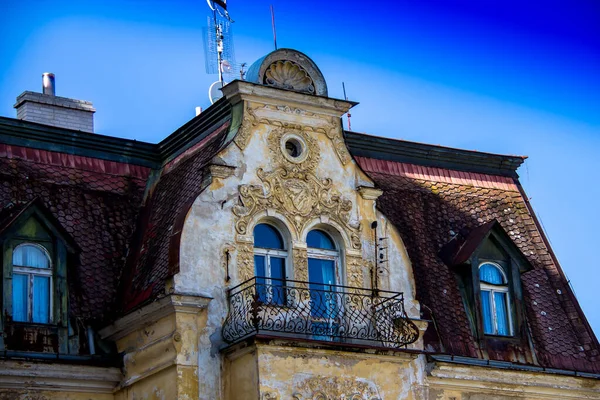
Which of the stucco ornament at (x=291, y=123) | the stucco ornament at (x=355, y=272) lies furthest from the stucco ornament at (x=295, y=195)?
the stucco ornament at (x=355, y=272)

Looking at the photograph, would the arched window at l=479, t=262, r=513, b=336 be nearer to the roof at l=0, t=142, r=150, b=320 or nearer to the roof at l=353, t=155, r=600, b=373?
the roof at l=353, t=155, r=600, b=373

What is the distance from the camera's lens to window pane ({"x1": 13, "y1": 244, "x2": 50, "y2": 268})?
2556 cm

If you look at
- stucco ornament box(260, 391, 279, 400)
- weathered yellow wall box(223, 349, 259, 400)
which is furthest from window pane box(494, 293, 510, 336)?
weathered yellow wall box(223, 349, 259, 400)

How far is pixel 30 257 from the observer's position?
2572 centimetres

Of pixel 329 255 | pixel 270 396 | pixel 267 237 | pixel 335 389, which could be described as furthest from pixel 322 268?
pixel 270 396

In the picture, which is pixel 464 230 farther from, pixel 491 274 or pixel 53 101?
pixel 53 101

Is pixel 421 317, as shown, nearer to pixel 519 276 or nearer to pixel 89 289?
pixel 519 276

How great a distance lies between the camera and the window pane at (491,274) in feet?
95.7

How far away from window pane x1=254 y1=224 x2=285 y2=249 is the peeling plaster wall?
341 millimetres

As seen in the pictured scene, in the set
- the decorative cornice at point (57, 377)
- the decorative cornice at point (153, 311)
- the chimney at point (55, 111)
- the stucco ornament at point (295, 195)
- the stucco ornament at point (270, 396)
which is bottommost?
the stucco ornament at point (270, 396)

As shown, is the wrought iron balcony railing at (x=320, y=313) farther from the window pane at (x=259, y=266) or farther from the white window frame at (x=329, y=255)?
the white window frame at (x=329, y=255)

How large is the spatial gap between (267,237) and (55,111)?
6.08 m

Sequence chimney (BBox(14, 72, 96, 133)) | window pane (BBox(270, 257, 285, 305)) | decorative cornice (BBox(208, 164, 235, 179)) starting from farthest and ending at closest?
chimney (BBox(14, 72, 96, 133)) → decorative cornice (BBox(208, 164, 235, 179)) → window pane (BBox(270, 257, 285, 305))

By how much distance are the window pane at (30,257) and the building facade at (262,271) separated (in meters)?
0.02
